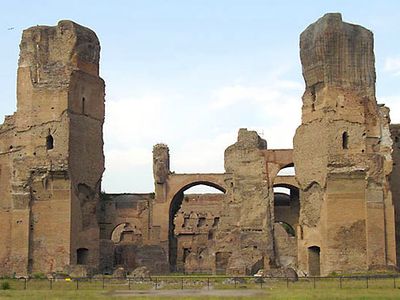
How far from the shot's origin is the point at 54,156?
3086cm

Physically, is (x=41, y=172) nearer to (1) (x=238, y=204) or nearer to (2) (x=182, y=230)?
(1) (x=238, y=204)

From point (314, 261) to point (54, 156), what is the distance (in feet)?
36.8

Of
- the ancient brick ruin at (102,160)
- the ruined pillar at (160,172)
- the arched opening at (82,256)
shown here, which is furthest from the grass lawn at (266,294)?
the ruined pillar at (160,172)

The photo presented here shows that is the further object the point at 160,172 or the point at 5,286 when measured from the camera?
the point at 160,172

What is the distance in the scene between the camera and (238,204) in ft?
125

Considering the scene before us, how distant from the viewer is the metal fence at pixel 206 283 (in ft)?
78.2

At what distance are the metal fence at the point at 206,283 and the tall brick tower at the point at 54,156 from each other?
367 cm

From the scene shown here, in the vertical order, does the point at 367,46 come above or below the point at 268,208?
above

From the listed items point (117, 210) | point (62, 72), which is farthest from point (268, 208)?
point (62, 72)

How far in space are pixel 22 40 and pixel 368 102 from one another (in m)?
14.5

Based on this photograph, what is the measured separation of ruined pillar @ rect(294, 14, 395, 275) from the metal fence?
235cm

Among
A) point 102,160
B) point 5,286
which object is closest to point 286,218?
point 102,160

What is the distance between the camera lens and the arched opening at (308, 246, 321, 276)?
3042 cm

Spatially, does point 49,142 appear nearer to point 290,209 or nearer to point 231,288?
point 231,288
